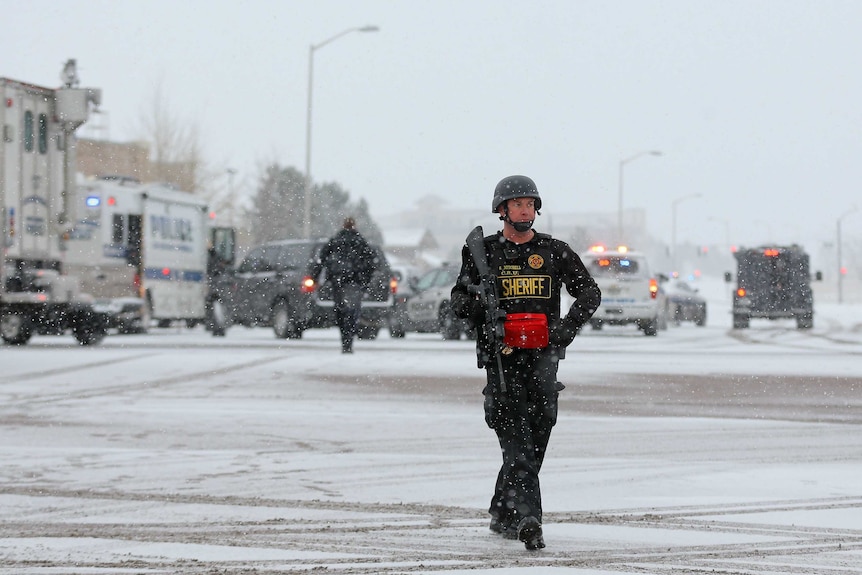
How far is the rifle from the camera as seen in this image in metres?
5.85

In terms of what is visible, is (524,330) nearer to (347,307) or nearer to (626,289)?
(347,307)

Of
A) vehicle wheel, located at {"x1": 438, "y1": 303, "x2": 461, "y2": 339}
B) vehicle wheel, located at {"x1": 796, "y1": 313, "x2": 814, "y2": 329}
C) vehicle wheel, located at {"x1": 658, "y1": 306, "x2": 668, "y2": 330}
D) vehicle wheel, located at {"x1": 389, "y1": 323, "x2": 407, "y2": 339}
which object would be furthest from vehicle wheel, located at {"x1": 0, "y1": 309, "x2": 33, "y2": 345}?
vehicle wheel, located at {"x1": 796, "y1": 313, "x2": 814, "y2": 329}

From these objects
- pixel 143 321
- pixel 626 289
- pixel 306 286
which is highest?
pixel 626 289

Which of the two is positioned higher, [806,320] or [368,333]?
[806,320]

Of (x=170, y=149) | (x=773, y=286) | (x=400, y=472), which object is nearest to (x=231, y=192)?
(x=170, y=149)

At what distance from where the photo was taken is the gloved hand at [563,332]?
19.5ft

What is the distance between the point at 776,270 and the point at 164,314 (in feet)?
57.7

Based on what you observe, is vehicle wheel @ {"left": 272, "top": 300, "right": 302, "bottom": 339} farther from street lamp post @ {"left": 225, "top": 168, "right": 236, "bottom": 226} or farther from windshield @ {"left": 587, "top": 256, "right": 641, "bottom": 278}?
street lamp post @ {"left": 225, "top": 168, "right": 236, "bottom": 226}

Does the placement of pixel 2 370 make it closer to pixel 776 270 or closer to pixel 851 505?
pixel 851 505

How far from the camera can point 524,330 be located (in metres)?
5.91

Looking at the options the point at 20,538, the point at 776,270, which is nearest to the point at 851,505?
the point at 20,538

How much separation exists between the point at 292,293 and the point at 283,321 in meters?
0.56

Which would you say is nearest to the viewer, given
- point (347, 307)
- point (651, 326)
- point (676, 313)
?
point (347, 307)

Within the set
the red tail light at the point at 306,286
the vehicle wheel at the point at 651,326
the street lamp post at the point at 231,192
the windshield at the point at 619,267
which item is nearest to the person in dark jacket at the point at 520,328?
the red tail light at the point at 306,286
